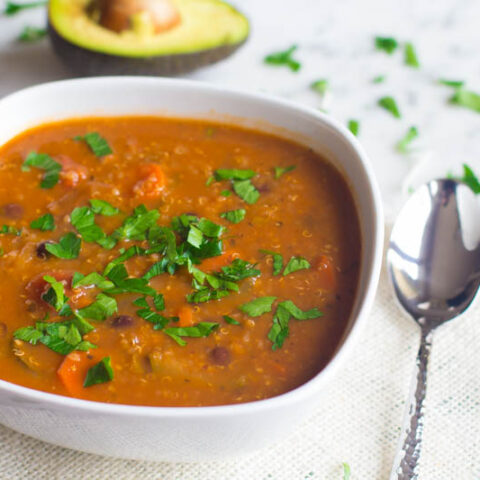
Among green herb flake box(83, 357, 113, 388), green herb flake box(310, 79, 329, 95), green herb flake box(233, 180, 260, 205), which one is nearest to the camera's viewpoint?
green herb flake box(83, 357, 113, 388)

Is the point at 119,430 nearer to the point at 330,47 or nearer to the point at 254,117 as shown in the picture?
the point at 254,117

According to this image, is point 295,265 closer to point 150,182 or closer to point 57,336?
point 150,182

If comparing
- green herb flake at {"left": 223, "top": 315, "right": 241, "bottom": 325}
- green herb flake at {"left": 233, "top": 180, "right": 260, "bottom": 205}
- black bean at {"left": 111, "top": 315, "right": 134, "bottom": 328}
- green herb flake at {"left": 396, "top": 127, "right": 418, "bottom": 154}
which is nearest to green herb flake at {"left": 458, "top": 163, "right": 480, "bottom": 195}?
green herb flake at {"left": 396, "top": 127, "right": 418, "bottom": 154}

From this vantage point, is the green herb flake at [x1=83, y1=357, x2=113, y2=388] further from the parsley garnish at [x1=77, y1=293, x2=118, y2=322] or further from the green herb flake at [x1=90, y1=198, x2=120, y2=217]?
the green herb flake at [x1=90, y1=198, x2=120, y2=217]

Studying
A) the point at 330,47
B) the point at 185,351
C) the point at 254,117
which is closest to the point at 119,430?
the point at 185,351

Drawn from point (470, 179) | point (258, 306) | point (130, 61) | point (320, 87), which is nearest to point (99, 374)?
point (258, 306)

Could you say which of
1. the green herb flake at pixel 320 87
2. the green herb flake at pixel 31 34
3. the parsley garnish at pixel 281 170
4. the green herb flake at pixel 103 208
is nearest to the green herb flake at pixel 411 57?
the green herb flake at pixel 320 87

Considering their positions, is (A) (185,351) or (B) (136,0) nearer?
(A) (185,351)
